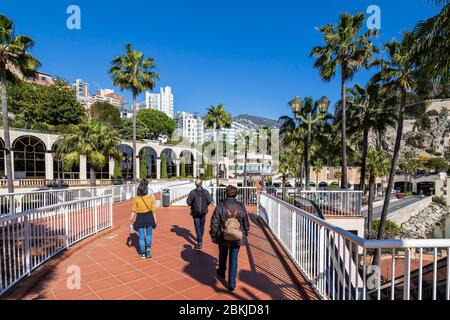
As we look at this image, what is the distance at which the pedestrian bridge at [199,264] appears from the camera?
103 inches

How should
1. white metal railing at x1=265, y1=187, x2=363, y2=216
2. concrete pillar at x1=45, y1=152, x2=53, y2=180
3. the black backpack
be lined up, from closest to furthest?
the black backpack < white metal railing at x1=265, y1=187, x2=363, y2=216 < concrete pillar at x1=45, y1=152, x2=53, y2=180

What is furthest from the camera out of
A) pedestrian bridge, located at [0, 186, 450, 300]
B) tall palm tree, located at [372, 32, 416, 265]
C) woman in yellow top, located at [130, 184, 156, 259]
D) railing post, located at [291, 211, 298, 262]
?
tall palm tree, located at [372, 32, 416, 265]

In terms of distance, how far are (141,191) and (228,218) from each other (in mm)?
2153

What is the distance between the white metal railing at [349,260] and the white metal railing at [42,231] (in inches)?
166

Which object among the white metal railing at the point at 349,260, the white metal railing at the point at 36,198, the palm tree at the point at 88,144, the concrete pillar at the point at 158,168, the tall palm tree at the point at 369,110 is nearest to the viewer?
the white metal railing at the point at 349,260

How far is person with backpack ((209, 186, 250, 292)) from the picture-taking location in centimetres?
339

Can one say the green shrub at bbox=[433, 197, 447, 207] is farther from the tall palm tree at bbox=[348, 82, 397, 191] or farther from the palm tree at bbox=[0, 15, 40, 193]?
the palm tree at bbox=[0, 15, 40, 193]

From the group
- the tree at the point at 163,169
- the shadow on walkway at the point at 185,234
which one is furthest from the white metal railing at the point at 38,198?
the tree at the point at 163,169

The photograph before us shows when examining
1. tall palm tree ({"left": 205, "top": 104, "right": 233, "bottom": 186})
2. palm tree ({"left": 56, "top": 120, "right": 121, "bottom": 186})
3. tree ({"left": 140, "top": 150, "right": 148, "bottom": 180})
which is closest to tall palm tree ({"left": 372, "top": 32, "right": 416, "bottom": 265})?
palm tree ({"left": 56, "top": 120, "right": 121, "bottom": 186})

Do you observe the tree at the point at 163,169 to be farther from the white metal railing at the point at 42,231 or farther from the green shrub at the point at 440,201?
the green shrub at the point at 440,201

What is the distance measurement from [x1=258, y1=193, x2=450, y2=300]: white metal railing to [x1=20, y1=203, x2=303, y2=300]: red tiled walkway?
0.46 meters
